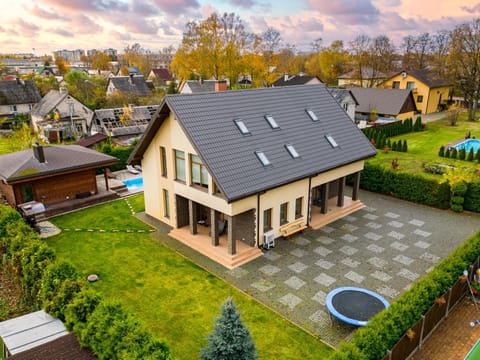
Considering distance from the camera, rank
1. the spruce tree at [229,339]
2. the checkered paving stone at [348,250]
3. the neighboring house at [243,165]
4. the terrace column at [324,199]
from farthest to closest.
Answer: the terrace column at [324,199] < the checkered paving stone at [348,250] < the neighboring house at [243,165] < the spruce tree at [229,339]

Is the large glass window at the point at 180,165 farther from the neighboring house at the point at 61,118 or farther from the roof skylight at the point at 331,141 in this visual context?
the neighboring house at the point at 61,118

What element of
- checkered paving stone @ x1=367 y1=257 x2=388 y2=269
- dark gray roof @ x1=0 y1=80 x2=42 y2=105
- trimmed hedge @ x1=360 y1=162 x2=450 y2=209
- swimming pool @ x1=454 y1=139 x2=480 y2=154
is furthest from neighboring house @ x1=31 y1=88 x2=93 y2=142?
swimming pool @ x1=454 y1=139 x2=480 y2=154

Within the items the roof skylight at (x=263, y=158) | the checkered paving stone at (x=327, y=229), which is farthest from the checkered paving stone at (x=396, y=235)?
the roof skylight at (x=263, y=158)

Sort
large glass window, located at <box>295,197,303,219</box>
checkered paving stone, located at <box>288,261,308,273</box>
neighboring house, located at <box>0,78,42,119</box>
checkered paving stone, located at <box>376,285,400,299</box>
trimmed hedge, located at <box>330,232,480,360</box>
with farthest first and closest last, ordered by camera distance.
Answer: neighboring house, located at <box>0,78,42,119</box> → large glass window, located at <box>295,197,303,219</box> → checkered paving stone, located at <box>288,261,308,273</box> → checkered paving stone, located at <box>376,285,400,299</box> → trimmed hedge, located at <box>330,232,480,360</box>

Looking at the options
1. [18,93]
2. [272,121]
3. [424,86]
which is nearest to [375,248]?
[272,121]

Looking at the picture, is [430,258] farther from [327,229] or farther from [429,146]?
[429,146]

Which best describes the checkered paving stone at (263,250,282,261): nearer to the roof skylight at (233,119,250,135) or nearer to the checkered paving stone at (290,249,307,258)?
the checkered paving stone at (290,249,307,258)
